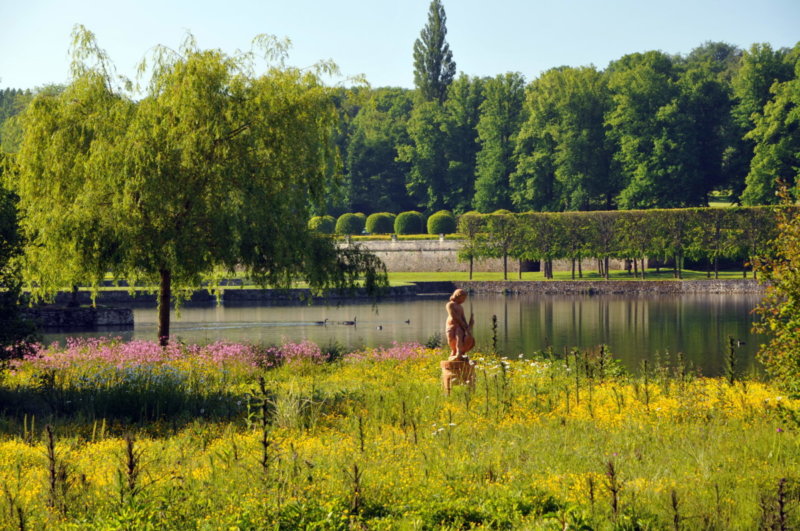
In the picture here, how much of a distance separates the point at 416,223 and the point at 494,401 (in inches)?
2607

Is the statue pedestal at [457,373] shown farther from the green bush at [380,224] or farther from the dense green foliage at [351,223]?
the green bush at [380,224]

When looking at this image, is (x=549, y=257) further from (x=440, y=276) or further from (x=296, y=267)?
(x=296, y=267)

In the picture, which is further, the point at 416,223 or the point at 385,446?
the point at 416,223

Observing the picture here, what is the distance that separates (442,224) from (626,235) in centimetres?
1998

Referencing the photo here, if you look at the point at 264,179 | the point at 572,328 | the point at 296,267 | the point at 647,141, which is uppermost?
the point at 647,141

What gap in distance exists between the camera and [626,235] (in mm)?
58156

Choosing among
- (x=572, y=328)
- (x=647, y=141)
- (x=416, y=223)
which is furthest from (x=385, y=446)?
(x=416, y=223)

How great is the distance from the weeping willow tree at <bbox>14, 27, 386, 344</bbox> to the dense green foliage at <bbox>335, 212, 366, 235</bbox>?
59.7m

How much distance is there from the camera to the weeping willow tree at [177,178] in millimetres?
18391

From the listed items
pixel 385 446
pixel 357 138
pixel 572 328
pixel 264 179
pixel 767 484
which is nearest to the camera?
pixel 767 484

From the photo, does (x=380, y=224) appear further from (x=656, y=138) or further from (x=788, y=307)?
(x=788, y=307)

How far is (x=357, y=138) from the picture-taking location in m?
93.4

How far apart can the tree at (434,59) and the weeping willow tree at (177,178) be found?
250 ft

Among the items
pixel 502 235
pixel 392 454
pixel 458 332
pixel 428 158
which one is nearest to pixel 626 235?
pixel 502 235
